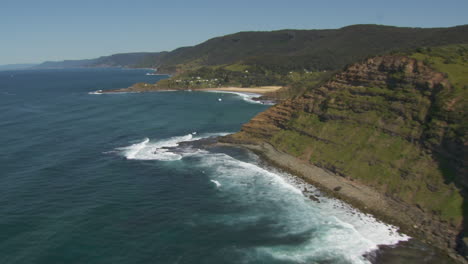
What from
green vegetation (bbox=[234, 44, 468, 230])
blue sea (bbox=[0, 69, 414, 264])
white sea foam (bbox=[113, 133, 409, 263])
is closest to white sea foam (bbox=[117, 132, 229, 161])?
Answer: blue sea (bbox=[0, 69, 414, 264])

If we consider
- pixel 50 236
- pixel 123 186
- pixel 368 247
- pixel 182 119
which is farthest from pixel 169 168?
pixel 182 119

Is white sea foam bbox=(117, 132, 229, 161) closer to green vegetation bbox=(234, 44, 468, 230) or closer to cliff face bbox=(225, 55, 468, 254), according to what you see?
cliff face bbox=(225, 55, 468, 254)

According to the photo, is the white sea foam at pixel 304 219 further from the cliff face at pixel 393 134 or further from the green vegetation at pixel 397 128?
the green vegetation at pixel 397 128

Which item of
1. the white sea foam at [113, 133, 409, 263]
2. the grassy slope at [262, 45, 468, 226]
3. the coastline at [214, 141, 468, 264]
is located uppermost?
the grassy slope at [262, 45, 468, 226]

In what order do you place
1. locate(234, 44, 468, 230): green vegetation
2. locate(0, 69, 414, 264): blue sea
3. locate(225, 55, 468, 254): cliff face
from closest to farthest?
locate(0, 69, 414, 264): blue sea
locate(225, 55, 468, 254): cliff face
locate(234, 44, 468, 230): green vegetation

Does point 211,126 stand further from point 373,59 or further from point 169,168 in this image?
point 373,59

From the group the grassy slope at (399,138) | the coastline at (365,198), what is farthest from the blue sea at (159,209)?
the grassy slope at (399,138)

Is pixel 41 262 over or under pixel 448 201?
under
